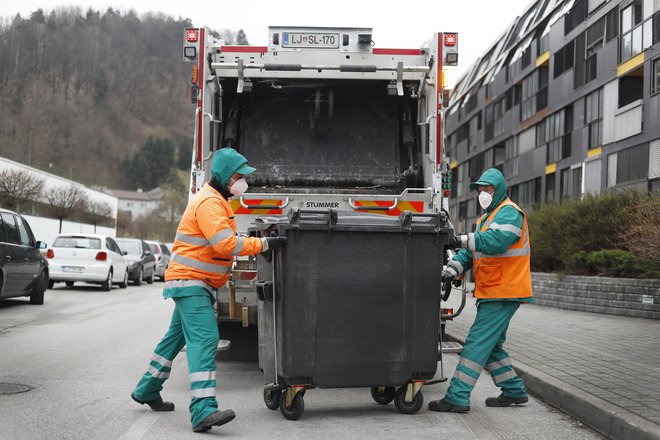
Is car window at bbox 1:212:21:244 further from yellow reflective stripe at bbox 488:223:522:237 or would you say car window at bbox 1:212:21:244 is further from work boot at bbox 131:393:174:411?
yellow reflective stripe at bbox 488:223:522:237

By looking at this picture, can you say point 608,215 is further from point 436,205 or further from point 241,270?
point 241,270

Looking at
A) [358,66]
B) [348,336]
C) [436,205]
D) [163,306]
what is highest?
[358,66]

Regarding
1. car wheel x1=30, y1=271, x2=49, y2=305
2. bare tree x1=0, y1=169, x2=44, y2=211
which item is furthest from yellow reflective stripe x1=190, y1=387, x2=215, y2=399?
bare tree x1=0, y1=169, x2=44, y2=211

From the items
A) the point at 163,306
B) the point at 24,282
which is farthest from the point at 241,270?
the point at 163,306

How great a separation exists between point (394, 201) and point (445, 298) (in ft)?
5.88

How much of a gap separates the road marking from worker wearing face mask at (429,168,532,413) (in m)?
2.08

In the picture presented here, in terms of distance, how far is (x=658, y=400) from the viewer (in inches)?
234

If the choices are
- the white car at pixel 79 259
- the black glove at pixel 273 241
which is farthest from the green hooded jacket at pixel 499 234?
the white car at pixel 79 259

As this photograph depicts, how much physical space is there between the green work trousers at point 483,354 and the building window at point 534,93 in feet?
108

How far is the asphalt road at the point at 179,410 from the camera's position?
5508 mm

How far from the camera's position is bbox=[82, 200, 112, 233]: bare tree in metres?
54.7

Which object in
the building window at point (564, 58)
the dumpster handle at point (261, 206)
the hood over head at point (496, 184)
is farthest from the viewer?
the building window at point (564, 58)

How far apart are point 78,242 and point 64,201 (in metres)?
28.6

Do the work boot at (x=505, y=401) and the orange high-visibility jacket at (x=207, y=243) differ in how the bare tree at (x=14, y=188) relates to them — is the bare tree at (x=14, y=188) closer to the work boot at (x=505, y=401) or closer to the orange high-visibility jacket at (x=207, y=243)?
the orange high-visibility jacket at (x=207, y=243)
